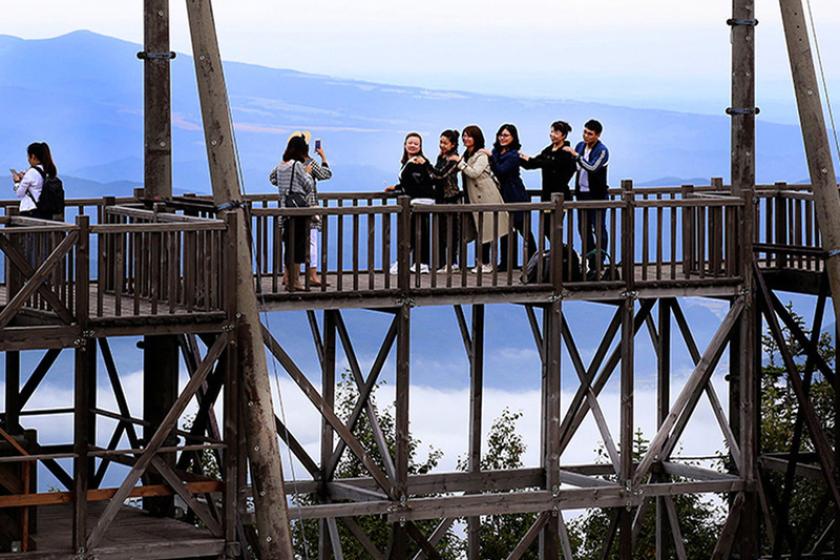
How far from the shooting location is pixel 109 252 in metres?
27.0

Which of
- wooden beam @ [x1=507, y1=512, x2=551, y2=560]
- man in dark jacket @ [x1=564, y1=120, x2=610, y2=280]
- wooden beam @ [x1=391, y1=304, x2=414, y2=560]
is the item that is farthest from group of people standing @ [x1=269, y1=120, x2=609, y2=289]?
wooden beam @ [x1=507, y1=512, x2=551, y2=560]

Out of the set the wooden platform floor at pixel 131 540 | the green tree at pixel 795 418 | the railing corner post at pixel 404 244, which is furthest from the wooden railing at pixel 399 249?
the green tree at pixel 795 418

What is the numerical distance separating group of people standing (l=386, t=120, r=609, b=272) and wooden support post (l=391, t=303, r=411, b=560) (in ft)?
4.27

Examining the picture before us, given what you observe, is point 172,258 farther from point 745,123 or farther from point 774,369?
point 774,369

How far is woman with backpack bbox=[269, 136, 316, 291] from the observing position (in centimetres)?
2767

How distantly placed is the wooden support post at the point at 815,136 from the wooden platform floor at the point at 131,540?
877 cm

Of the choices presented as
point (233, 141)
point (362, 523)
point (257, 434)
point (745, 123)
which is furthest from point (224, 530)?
point (362, 523)

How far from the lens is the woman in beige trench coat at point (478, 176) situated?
29406mm

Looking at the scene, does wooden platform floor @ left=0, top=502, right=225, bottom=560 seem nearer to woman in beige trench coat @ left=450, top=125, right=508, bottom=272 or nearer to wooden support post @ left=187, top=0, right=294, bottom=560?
wooden support post @ left=187, top=0, right=294, bottom=560

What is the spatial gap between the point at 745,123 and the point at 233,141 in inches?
402

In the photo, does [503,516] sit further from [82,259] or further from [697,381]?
[82,259]

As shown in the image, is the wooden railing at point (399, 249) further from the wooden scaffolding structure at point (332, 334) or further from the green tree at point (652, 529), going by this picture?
the green tree at point (652, 529)

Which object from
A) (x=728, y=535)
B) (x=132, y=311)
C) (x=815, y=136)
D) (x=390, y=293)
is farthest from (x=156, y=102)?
(x=728, y=535)

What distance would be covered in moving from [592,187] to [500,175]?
1.24m
